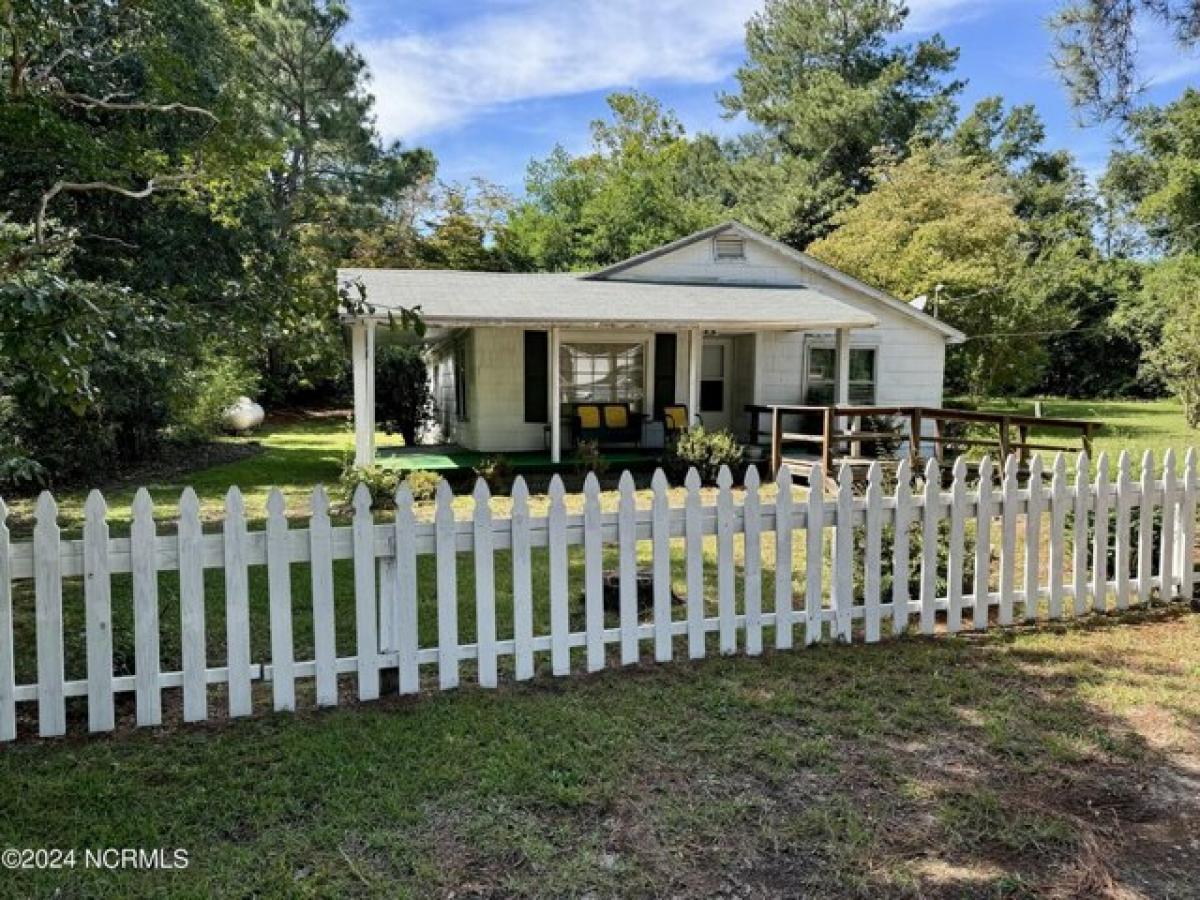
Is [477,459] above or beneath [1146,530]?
beneath

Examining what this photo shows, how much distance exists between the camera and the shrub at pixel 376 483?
10280 mm

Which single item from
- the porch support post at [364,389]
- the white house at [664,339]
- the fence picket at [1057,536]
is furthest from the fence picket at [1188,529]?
the porch support post at [364,389]

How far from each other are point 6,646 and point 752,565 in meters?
3.45

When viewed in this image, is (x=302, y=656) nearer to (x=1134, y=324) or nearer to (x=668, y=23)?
(x=668, y=23)

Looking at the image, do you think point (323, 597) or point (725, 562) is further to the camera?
point (725, 562)

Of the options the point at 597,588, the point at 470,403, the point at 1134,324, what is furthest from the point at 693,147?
the point at 597,588

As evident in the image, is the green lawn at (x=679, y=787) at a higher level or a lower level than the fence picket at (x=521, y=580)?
lower

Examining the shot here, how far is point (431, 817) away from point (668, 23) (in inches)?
780

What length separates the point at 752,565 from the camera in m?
4.44

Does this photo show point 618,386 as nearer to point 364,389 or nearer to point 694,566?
point 364,389

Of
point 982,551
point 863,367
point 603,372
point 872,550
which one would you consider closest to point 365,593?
point 872,550

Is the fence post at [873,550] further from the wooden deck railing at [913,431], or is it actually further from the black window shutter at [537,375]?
the black window shutter at [537,375]

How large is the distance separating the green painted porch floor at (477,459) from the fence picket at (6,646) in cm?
833

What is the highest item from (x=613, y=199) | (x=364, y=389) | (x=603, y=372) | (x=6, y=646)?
(x=613, y=199)
